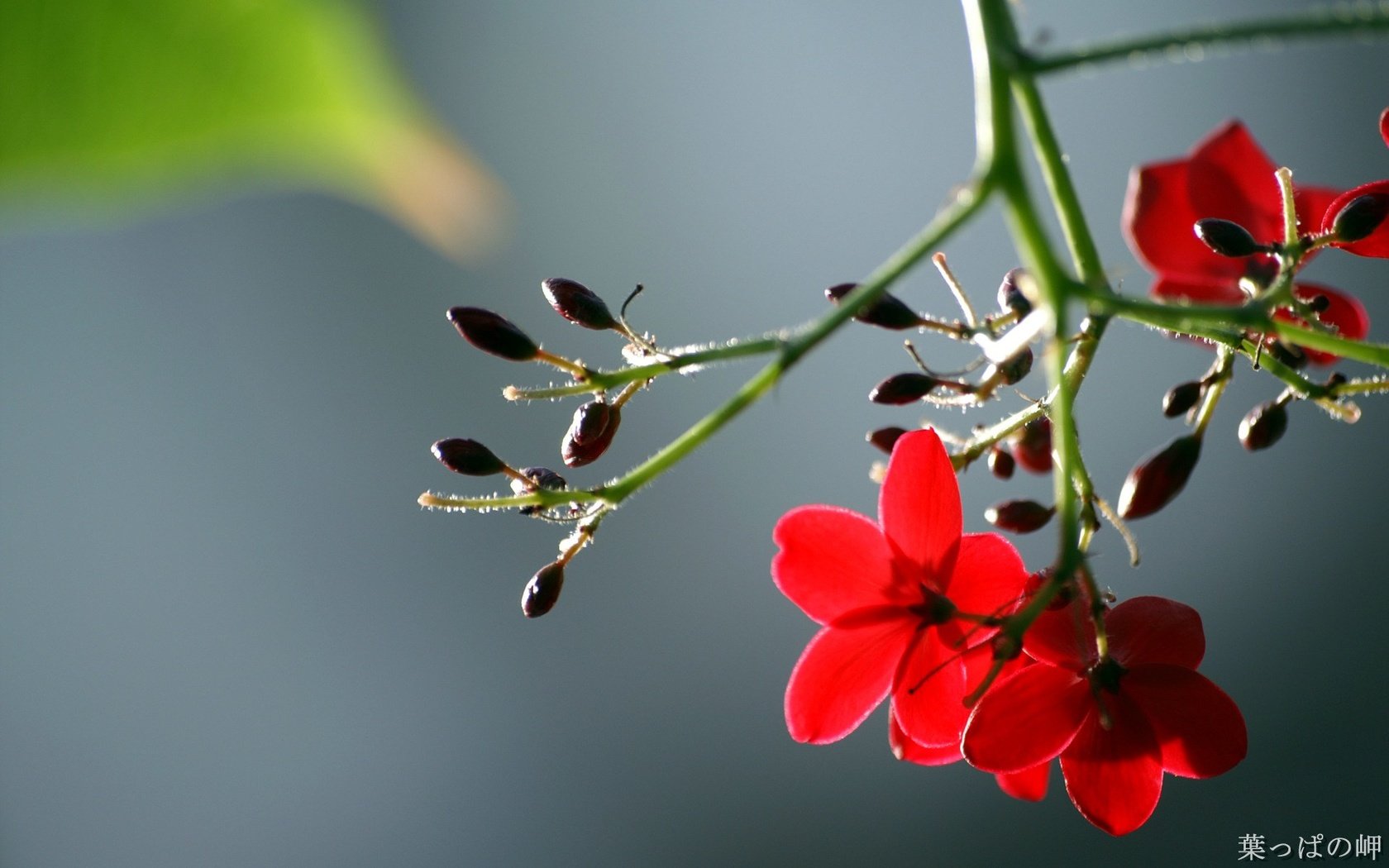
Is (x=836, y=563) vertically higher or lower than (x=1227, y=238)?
lower

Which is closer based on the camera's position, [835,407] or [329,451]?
[835,407]

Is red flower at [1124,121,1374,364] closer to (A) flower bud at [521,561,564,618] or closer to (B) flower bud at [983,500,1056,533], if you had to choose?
(B) flower bud at [983,500,1056,533]

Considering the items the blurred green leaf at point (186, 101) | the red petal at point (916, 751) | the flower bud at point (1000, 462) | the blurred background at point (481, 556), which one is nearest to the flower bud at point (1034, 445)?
the flower bud at point (1000, 462)

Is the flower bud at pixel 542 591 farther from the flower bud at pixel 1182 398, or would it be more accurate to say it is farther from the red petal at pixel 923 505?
the flower bud at pixel 1182 398

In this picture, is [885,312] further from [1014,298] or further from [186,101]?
[186,101]

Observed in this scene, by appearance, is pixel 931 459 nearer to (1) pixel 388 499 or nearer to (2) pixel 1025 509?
(2) pixel 1025 509

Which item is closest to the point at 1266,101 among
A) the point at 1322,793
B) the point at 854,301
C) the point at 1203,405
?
the point at 1322,793

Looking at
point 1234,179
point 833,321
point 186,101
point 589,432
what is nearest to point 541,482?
point 589,432
